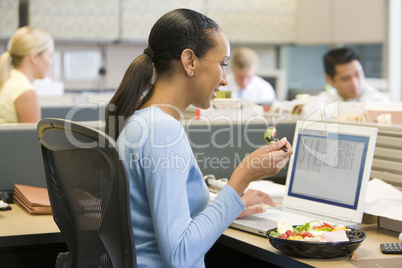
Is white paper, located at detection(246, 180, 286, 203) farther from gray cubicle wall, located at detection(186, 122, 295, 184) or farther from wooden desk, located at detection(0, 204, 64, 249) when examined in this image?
wooden desk, located at detection(0, 204, 64, 249)

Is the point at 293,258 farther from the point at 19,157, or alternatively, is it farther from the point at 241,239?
the point at 19,157

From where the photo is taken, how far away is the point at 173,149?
1.24 meters

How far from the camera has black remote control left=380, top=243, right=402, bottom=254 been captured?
4.82ft

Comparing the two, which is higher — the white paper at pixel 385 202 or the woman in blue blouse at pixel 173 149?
the woman in blue blouse at pixel 173 149

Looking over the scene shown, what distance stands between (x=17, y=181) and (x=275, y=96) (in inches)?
142

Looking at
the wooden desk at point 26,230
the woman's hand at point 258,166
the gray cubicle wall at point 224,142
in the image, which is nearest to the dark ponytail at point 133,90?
the woman's hand at point 258,166

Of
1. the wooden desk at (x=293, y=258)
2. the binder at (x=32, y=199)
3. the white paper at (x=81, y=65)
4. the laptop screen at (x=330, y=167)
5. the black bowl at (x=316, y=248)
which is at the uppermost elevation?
the white paper at (x=81, y=65)

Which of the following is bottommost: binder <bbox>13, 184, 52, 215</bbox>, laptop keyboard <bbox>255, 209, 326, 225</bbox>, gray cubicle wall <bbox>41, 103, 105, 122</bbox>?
laptop keyboard <bbox>255, 209, 326, 225</bbox>

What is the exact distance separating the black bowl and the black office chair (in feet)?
1.41

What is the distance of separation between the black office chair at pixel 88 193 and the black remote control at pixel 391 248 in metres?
0.69

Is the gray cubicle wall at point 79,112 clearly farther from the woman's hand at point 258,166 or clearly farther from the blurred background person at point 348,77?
the woman's hand at point 258,166

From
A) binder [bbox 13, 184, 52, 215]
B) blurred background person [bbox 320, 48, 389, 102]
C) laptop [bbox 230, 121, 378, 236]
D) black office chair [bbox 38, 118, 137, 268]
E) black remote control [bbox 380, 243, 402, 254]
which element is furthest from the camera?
blurred background person [bbox 320, 48, 389, 102]

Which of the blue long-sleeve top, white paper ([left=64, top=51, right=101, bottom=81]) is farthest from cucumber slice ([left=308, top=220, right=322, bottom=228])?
white paper ([left=64, top=51, right=101, bottom=81])

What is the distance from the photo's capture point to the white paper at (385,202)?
1.70 m
